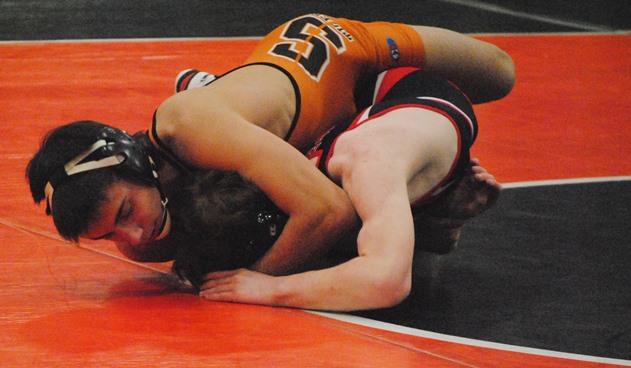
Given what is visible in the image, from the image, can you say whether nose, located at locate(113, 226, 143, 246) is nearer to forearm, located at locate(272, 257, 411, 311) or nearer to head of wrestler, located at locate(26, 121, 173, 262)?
head of wrestler, located at locate(26, 121, 173, 262)

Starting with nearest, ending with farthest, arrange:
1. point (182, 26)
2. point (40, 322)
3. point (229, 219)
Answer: point (40, 322), point (229, 219), point (182, 26)

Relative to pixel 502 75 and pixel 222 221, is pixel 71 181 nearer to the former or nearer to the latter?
pixel 222 221

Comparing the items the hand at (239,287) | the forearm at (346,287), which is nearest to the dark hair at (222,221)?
the hand at (239,287)

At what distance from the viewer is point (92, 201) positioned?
2.51m

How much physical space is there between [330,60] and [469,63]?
2.22ft

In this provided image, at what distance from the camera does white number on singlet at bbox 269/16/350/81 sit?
10.9 ft

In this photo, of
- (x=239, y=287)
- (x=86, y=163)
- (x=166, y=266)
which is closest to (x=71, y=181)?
(x=86, y=163)

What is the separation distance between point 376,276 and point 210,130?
0.61m

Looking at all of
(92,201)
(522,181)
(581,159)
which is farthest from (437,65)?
(92,201)

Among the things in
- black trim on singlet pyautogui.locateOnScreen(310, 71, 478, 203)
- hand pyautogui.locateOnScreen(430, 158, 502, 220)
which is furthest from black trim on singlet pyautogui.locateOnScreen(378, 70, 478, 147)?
hand pyautogui.locateOnScreen(430, 158, 502, 220)

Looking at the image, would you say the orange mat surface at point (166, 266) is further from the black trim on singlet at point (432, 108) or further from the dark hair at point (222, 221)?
the black trim on singlet at point (432, 108)

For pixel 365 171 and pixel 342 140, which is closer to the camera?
pixel 365 171

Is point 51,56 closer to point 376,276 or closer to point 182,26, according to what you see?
point 182,26

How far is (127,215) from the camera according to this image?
2.58 meters
